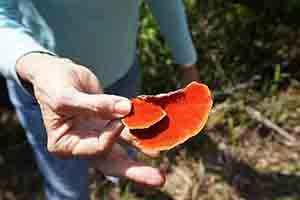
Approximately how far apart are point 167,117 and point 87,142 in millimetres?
157

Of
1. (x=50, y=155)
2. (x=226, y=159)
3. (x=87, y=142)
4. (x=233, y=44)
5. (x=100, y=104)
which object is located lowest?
(x=226, y=159)

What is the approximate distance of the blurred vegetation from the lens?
6.72ft

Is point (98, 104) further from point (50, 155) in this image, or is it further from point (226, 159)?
point (226, 159)

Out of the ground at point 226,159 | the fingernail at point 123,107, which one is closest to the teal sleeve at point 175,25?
the fingernail at point 123,107

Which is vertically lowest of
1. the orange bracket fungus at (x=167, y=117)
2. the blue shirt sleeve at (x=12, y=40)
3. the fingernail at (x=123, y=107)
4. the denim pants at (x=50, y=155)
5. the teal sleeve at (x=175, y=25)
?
the denim pants at (x=50, y=155)

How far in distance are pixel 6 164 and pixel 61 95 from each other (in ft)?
4.55

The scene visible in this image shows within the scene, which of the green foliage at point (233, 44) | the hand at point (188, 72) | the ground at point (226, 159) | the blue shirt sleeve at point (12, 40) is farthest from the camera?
the green foliage at point (233, 44)

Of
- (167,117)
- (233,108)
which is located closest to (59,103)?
(167,117)

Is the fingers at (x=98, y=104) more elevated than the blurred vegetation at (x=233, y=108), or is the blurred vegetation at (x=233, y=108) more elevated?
the fingers at (x=98, y=104)

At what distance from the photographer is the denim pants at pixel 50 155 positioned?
4.35ft

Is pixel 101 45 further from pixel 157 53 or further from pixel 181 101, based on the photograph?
pixel 157 53

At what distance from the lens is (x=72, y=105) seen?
0.92 m

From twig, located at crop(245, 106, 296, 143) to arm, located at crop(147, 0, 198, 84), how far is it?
69cm

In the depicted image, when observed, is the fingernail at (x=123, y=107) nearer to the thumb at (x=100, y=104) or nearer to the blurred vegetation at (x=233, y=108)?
the thumb at (x=100, y=104)
